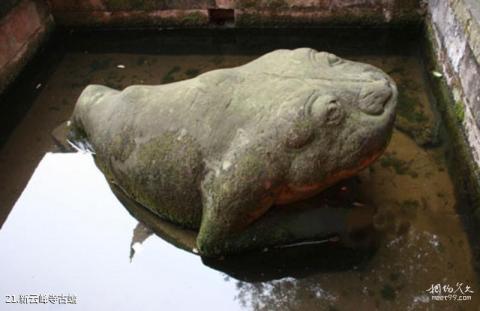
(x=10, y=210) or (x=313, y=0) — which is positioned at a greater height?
(x=313, y=0)

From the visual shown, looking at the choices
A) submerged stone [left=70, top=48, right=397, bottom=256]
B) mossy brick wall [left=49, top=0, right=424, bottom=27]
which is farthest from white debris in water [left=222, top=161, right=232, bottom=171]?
mossy brick wall [left=49, top=0, right=424, bottom=27]

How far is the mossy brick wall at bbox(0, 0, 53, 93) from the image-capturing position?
398 cm

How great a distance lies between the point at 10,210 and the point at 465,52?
3215mm

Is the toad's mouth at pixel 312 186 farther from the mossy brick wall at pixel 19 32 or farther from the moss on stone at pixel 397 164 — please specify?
the mossy brick wall at pixel 19 32

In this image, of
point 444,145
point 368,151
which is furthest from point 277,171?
point 444,145

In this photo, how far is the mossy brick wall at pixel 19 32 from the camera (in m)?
3.98

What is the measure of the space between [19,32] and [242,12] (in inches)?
79.6

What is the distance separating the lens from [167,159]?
8.27 ft

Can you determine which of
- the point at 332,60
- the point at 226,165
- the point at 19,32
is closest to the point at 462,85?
the point at 332,60

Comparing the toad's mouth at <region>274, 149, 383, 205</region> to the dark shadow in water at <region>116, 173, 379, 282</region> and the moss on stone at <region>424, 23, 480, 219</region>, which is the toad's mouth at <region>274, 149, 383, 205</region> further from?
the moss on stone at <region>424, 23, 480, 219</region>

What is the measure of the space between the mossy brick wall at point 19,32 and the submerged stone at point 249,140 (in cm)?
183

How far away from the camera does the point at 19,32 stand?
4180 millimetres

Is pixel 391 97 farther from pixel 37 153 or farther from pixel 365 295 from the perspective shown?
pixel 37 153

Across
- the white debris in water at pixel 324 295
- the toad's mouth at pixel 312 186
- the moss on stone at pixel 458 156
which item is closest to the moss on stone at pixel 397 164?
the moss on stone at pixel 458 156
